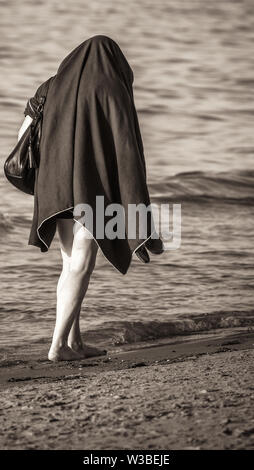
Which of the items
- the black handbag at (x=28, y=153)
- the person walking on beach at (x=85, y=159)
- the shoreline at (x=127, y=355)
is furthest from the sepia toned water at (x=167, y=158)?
the black handbag at (x=28, y=153)

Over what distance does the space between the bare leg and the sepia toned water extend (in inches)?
42.2

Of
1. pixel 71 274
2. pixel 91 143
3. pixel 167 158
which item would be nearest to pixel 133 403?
pixel 71 274

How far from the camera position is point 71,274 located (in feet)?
10.8

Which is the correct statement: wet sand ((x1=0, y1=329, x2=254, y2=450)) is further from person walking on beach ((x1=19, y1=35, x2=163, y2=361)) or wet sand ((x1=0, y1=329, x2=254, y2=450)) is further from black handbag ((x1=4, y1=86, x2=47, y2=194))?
black handbag ((x1=4, y1=86, x2=47, y2=194))

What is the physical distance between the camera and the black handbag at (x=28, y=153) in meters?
3.26

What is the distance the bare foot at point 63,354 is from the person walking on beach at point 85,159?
3.3 inches

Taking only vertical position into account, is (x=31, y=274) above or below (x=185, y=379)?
below

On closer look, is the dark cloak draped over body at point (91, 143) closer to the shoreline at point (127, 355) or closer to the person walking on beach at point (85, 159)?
the person walking on beach at point (85, 159)

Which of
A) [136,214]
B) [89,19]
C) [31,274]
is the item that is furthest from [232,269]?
[89,19]

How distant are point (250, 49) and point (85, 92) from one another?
40.8 feet

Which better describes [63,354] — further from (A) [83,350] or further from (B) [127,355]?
(B) [127,355]

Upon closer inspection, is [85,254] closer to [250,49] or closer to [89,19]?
[89,19]

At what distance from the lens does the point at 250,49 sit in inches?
597
